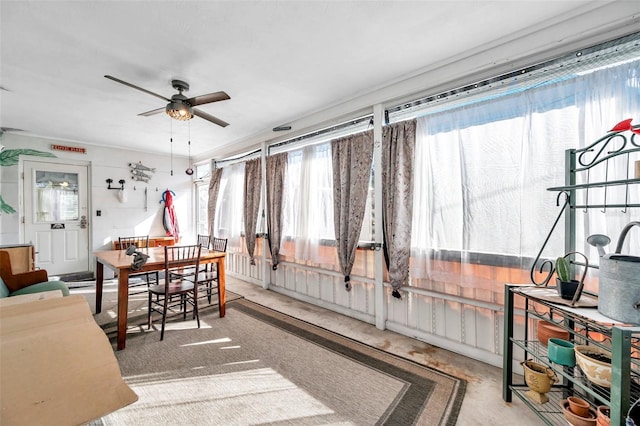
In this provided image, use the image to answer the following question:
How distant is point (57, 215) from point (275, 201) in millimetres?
4065

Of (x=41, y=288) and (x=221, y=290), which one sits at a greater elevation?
(x=41, y=288)

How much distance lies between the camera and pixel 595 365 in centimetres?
125

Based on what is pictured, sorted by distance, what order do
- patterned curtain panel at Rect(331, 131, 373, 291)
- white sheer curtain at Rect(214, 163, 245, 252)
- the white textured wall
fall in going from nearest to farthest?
patterned curtain panel at Rect(331, 131, 373, 291), the white textured wall, white sheer curtain at Rect(214, 163, 245, 252)

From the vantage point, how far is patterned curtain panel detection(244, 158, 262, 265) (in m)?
4.28

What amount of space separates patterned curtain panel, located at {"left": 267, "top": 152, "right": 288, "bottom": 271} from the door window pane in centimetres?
380

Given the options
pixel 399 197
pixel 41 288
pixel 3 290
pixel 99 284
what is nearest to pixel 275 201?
pixel 399 197

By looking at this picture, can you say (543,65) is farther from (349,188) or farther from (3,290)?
(3,290)

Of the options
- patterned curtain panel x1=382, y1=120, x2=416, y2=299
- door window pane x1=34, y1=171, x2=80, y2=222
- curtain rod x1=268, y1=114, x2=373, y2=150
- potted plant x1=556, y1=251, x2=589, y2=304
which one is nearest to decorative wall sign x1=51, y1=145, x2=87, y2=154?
door window pane x1=34, y1=171, x2=80, y2=222

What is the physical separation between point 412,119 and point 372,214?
104 cm

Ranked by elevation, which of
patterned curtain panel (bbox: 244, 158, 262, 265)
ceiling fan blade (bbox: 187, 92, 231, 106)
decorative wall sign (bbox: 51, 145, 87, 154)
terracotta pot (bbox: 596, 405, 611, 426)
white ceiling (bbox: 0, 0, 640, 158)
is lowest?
terracotta pot (bbox: 596, 405, 611, 426)

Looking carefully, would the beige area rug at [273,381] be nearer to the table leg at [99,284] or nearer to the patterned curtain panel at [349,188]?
the table leg at [99,284]

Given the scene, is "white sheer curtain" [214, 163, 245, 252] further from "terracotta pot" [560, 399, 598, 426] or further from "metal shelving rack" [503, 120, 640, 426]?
"terracotta pot" [560, 399, 598, 426]

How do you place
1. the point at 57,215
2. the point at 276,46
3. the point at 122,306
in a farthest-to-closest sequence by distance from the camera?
the point at 57,215
the point at 122,306
the point at 276,46

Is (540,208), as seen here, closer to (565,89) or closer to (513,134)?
(513,134)
